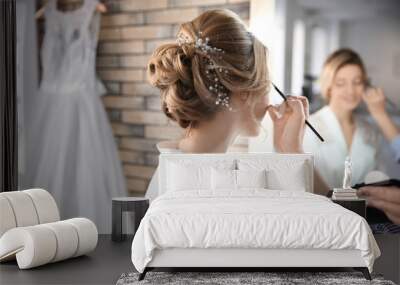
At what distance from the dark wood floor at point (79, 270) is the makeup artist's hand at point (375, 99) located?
8.04ft

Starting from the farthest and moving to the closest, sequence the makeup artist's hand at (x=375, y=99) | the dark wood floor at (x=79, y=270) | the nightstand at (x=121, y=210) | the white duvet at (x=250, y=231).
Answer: the makeup artist's hand at (x=375, y=99)
the nightstand at (x=121, y=210)
the dark wood floor at (x=79, y=270)
the white duvet at (x=250, y=231)

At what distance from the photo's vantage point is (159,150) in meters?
6.45

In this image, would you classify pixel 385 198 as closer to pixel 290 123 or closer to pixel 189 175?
pixel 290 123

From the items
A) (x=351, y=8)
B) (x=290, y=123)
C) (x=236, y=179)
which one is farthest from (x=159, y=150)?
(x=351, y=8)

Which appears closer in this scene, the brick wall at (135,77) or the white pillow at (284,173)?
the white pillow at (284,173)

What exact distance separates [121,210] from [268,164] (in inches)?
A: 51.6

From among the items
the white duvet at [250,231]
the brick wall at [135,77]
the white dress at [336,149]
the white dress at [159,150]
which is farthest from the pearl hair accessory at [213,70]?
the white duvet at [250,231]

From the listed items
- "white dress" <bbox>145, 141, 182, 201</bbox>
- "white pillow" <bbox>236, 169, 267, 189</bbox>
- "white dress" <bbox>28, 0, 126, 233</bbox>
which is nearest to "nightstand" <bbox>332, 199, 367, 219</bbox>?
"white pillow" <bbox>236, 169, 267, 189</bbox>

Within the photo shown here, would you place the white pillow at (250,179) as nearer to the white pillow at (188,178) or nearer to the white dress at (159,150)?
the white pillow at (188,178)

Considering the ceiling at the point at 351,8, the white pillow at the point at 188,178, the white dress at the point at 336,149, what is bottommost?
the white pillow at the point at 188,178

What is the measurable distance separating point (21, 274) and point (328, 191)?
286 centimetres

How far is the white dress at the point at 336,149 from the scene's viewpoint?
245 inches

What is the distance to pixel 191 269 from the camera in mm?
4773

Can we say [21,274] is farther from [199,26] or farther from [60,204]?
[199,26]
